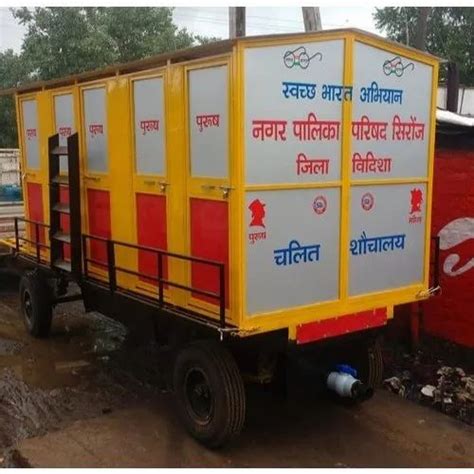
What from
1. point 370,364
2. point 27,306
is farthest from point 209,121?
point 27,306

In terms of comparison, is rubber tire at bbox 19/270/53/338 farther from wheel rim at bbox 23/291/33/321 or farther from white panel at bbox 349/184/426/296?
white panel at bbox 349/184/426/296

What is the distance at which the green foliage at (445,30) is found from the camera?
21297 millimetres

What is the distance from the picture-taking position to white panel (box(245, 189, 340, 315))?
14.3 feet

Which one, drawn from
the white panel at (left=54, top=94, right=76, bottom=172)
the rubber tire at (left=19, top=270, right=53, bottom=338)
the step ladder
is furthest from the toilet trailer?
the rubber tire at (left=19, top=270, right=53, bottom=338)

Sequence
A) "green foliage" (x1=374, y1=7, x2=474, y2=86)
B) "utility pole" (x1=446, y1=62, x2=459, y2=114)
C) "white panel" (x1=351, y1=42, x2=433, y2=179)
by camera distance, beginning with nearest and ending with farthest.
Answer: "white panel" (x1=351, y1=42, x2=433, y2=179) < "utility pole" (x1=446, y1=62, x2=459, y2=114) < "green foliage" (x1=374, y1=7, x2=474, y2=86)

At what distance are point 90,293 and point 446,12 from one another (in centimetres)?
2008

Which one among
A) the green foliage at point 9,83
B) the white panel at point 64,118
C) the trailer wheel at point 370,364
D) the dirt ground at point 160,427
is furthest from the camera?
the green foliage at point 9,83

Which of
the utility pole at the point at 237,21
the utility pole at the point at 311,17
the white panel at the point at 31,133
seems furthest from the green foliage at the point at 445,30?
the white panel at the point at 31,133

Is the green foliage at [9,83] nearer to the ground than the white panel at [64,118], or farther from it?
farther from it

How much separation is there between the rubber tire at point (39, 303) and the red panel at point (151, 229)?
7.61 ft

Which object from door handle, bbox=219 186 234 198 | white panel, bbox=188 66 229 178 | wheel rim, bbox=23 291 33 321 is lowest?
wheel rim, bbox=23 291 33 321

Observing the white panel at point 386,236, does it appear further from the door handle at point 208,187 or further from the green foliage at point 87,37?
the green foliage at point 87,37

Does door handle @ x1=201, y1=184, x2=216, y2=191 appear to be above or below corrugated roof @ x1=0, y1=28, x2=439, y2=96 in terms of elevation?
below

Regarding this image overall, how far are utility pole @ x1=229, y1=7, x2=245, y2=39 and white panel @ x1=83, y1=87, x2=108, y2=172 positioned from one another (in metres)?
4.59
